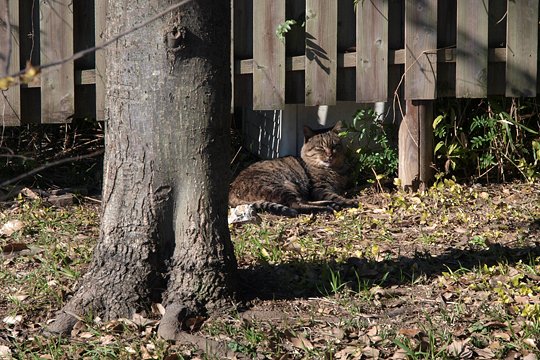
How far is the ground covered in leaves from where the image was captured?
13.0ft

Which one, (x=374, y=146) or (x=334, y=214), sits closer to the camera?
(x=334, y=214)

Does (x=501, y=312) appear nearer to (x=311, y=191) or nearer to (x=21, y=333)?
(x=21, y=333)

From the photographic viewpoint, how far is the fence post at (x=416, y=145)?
6.88m

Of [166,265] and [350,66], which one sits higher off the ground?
[350,66]

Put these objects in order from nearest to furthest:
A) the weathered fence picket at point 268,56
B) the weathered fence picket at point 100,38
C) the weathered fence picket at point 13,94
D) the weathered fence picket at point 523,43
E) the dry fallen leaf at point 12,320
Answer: the dry fallen leaf at point 12,320 → the weathered fence picket at point 523,43 → the weathered fence picket at point 268,56 → the weathered fence picket at point 100,38 → the weathered fence picket at point 13,94

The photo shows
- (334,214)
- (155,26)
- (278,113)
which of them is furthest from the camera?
(278,113)

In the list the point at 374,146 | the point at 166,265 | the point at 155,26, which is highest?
the point at 155,26

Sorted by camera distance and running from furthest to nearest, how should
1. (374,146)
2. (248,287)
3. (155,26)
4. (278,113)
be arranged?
(278,113) → (374,146) → (248,287) → (155,26)

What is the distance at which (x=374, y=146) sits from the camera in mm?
7883

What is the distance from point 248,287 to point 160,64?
52.5 inches

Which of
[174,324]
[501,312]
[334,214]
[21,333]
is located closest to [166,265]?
[174,324]

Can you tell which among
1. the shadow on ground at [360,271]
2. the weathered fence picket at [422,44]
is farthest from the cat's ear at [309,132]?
the shadow on ground at [360,271]

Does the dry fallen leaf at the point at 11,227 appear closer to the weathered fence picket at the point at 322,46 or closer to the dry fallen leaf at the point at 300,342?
the weathered fence picket at the point at 322,46

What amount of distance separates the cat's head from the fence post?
1.03m
